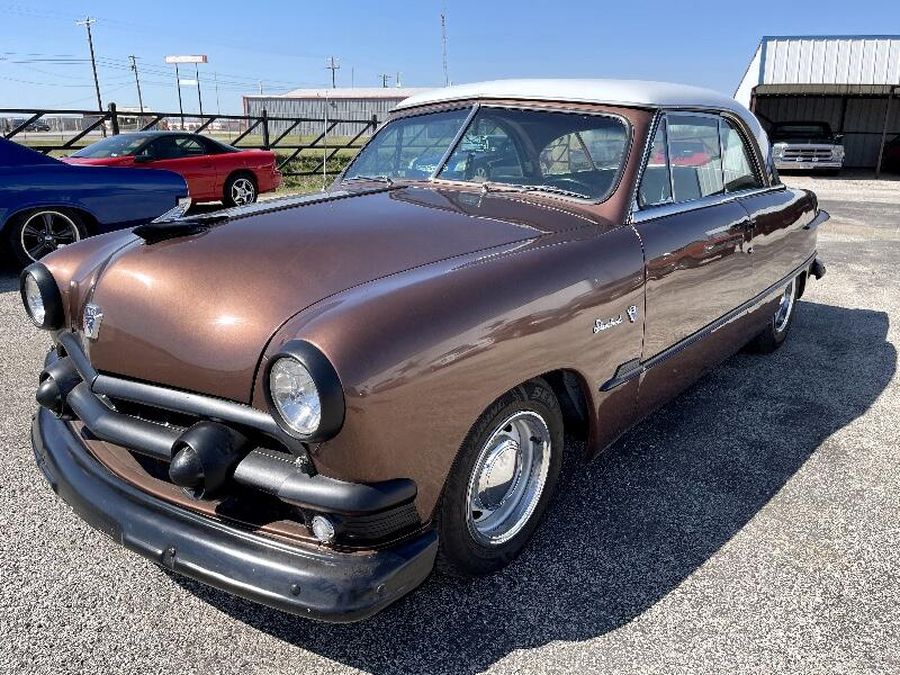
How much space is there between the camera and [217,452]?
185 centimetres

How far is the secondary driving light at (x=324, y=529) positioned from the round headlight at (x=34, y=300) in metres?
1.52

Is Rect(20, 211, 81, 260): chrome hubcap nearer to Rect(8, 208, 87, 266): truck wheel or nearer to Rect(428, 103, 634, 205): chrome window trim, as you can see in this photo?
Rect(8, 208, 87, 266): truck wheel

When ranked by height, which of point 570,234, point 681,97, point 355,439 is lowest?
point 355,439

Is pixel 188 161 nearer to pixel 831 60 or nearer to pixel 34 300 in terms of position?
pixel 34 300

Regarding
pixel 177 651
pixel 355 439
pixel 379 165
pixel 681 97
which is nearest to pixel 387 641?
pixel 177 651

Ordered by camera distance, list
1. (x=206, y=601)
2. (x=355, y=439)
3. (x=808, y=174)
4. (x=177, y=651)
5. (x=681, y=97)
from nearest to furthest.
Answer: (x=355, y=439) < (x=177, y=651) < (x=206, y=601) < (x=681, y=97) < (x=808, y=174)

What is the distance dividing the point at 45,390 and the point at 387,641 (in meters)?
1.46

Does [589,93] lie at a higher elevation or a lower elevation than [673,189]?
higher

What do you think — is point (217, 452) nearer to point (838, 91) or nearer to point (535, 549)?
point (535, 549)

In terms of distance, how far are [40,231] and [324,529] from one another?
605 cm

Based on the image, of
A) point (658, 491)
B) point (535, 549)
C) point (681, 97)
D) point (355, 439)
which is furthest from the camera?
point (681, 97)

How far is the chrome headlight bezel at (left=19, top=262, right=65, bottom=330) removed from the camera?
8.55 ft

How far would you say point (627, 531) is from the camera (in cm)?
274

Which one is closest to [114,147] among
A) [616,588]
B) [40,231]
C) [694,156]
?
[40,231]
